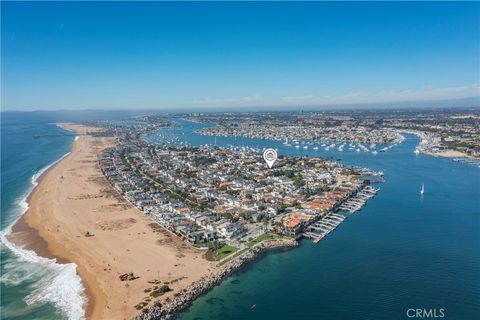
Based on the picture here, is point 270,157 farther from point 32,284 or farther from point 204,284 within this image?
point 32,284

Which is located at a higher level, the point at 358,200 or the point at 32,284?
the point at 358,200

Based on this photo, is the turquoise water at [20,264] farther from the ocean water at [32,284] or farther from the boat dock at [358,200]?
the boat dock at [358,200]

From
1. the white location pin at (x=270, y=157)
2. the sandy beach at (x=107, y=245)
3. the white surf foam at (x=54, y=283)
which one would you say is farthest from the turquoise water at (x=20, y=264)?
the white location pin at (x=270, y=157)

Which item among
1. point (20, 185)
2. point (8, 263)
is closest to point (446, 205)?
point (8, 263)

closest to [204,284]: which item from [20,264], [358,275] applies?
[358,275]

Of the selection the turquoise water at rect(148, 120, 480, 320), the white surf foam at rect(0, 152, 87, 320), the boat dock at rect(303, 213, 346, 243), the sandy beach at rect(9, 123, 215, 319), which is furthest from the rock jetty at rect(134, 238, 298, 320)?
the white surf foam at rect(0, 152, 87, 320)

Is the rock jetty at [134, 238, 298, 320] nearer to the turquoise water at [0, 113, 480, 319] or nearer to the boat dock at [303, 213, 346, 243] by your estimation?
the turquoise water at [0, 113, 480, 319]
